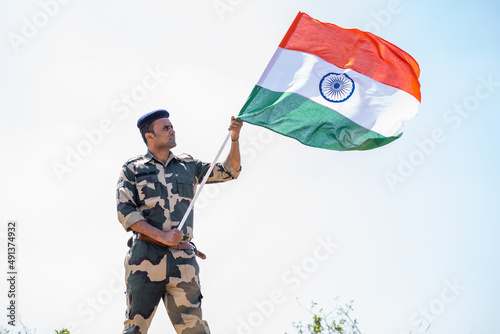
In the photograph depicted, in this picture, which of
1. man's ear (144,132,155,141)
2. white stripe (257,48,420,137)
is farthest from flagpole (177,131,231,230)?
white stripe (257,48,420,137)

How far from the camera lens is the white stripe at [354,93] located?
604 cm

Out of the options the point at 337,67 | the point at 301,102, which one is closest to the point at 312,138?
the point at 301,102

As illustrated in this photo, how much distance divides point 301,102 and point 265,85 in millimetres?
386

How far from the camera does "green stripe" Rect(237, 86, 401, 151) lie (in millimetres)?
5980

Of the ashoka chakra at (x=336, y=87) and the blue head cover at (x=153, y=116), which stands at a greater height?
the ashoka chakra at (x=336, y=87)

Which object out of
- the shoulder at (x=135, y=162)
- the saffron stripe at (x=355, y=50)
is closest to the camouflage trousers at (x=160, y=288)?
the shoulder at (x=135, y=162)

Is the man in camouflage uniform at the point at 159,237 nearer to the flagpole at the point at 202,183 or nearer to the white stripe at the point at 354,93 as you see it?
the flagpole at the point at 202,183

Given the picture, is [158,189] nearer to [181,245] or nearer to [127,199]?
[127,199]

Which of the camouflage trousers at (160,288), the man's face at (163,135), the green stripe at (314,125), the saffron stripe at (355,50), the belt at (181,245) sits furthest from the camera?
the saffron stripe at (355,50)

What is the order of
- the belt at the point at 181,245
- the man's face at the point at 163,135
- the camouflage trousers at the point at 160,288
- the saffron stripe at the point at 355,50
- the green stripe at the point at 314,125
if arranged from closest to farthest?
the camouflage trousers at the point at 160,288 → the belt at the point at 181,245 → the man's face at the point at 163,135 → the green stripe at the point at 314,125 → the saffron stripe at the point at 355,50

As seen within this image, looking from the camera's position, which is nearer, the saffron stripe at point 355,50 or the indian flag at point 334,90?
the indian flag at point 334,90

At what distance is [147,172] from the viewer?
5383 mm

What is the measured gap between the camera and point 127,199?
5.23 m

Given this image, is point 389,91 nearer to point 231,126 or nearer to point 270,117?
point 270,117
